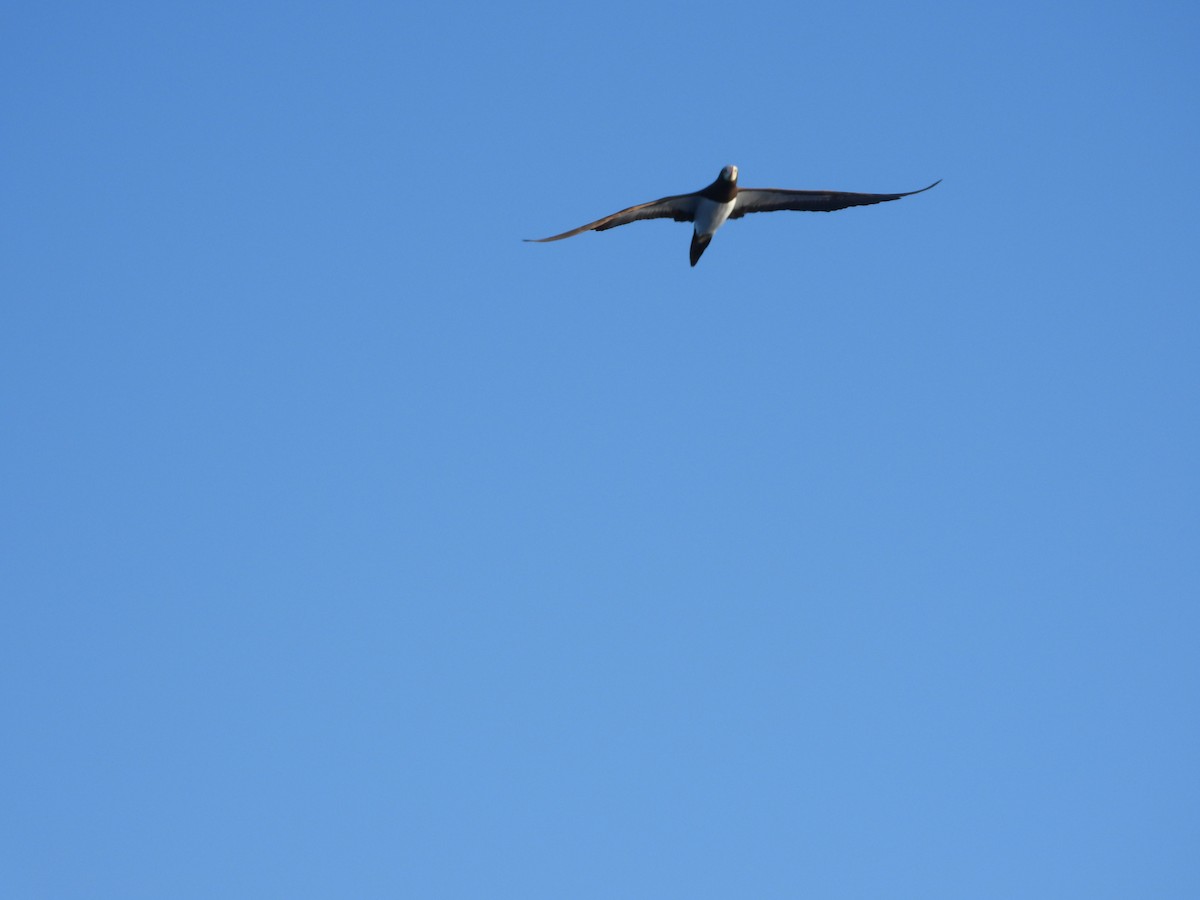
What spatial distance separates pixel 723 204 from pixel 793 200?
7.27 ft

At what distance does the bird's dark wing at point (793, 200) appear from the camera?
36469 millimetres

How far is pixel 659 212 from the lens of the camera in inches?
1431

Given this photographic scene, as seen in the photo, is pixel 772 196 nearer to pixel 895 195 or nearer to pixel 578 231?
pixel 895 195

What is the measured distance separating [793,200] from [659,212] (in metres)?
3.64

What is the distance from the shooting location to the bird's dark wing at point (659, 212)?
34.8m

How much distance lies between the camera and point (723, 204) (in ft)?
118

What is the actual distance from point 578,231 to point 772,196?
6719 mm

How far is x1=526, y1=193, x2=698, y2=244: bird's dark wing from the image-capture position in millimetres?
34750

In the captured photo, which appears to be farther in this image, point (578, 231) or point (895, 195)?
point (895, 195)

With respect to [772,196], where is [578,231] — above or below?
below

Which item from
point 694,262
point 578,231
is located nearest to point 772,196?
point 694,262

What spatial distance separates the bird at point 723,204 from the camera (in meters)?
35.6

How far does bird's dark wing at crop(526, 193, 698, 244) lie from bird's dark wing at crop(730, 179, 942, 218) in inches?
47.9

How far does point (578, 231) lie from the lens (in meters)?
32.7
